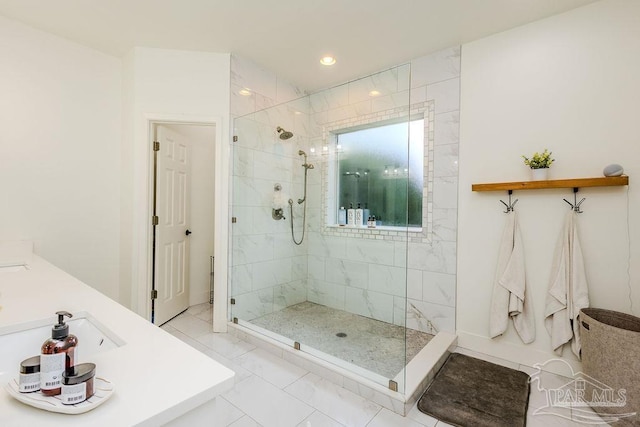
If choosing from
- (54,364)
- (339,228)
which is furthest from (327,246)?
(54,364)

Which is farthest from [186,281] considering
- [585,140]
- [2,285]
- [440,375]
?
[585,140]

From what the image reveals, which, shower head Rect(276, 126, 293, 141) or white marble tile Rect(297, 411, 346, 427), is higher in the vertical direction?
shower head Rect(276, 126, 293, 141)

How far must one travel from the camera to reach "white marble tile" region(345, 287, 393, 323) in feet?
9.05

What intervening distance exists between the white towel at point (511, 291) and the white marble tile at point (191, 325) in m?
2.55

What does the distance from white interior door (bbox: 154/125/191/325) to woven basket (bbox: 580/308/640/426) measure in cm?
338

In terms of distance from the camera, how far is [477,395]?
6.35 ft

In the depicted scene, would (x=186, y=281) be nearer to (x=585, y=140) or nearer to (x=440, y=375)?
(x=440, y=375)

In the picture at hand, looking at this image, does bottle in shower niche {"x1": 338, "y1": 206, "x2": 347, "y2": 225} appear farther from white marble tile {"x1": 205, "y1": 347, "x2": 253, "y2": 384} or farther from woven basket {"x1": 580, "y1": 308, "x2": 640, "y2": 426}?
woven basket {"x1": 580, "y1": 308, "x2": 640, "y2": 426}

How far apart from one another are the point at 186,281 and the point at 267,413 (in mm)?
2179

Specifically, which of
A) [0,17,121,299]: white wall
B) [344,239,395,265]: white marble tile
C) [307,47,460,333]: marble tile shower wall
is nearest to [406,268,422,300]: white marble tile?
[307,47,460,333]: marble tile shower wall

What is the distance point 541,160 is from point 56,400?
9.12 ft

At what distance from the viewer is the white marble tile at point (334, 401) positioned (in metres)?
1.74

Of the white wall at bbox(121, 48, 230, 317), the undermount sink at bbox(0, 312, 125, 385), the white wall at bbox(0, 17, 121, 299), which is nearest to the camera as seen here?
the undermount sink at bbox(0, 312, 125, 385)

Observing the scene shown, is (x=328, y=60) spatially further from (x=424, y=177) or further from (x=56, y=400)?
(x=56, y=400)
